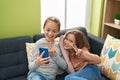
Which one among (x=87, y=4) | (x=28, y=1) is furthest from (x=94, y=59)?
(x=87, y=4)

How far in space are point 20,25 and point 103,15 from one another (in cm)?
111

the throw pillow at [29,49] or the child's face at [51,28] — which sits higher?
the child's face at [51,28]

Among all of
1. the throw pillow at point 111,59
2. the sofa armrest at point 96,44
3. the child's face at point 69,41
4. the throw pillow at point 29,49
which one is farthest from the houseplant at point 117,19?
the throw pillow at point 29,49

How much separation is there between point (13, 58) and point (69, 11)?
3.85 ft

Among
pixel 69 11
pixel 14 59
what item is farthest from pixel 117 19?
pixel 14 59

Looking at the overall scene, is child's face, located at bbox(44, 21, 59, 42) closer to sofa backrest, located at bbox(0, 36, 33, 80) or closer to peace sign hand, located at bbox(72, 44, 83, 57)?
peace sign hand, located at bbox(72, 44, 83, 57)

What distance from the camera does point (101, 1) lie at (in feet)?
Answer: 7.83

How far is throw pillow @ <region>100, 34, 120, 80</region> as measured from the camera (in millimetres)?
1713

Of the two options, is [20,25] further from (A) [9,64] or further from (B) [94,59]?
(B) [94,59]

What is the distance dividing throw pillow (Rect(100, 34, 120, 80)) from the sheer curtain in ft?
2.55

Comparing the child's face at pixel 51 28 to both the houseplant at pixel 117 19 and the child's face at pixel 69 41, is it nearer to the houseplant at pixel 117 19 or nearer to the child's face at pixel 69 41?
the child's face at pixel 69 41

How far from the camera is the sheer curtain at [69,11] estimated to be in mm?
2432

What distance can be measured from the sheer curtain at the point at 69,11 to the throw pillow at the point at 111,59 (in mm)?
778

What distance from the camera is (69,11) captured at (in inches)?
103
